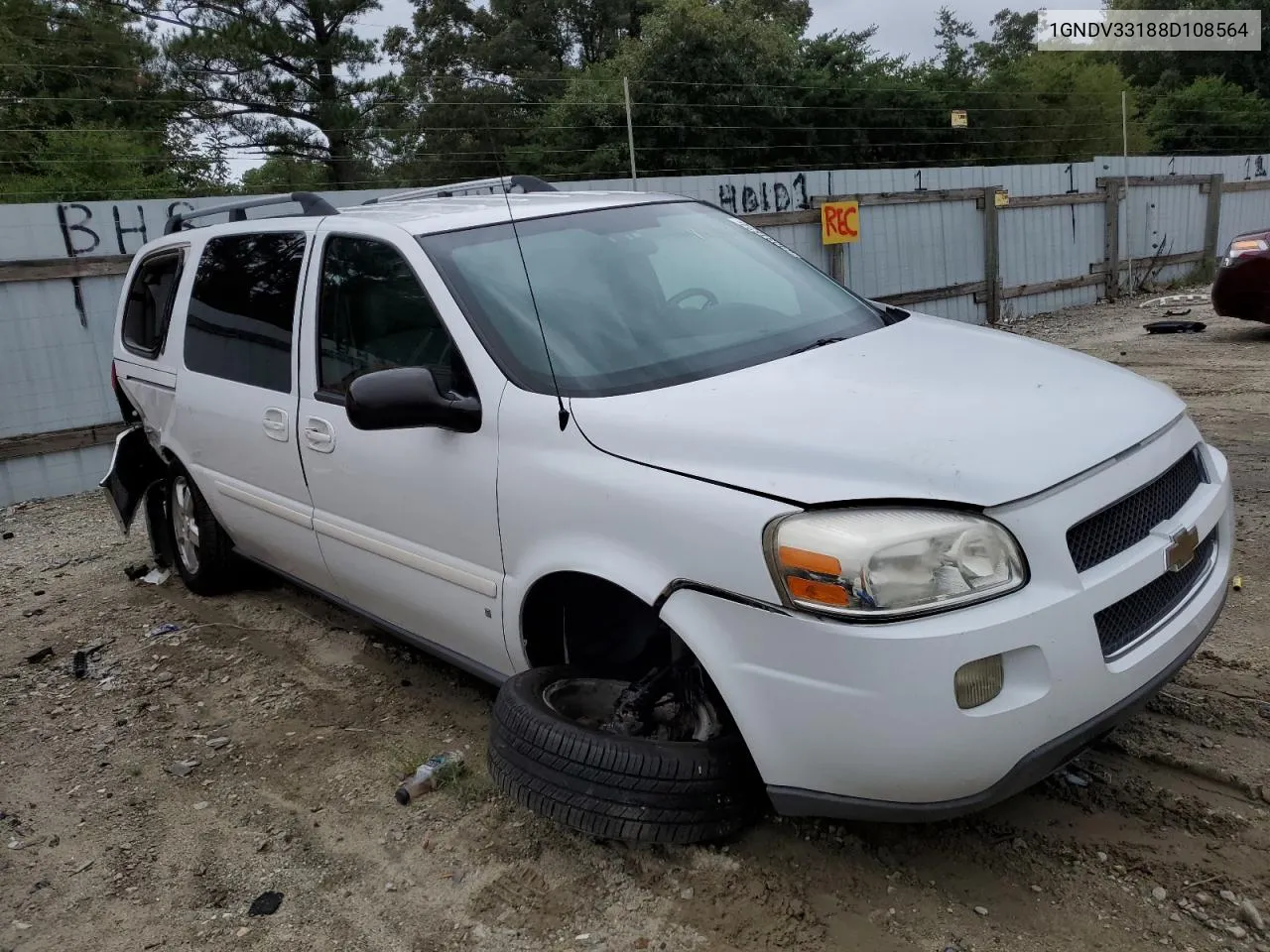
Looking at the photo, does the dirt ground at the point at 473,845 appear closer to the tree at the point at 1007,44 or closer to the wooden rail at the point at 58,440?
the wooden rail at the point at 58,440

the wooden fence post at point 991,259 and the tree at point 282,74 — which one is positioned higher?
the tree at point 282,74

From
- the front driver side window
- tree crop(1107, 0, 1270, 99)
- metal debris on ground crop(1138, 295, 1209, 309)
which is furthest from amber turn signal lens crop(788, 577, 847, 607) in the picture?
tree crop(1107, 0, 1270, 99)

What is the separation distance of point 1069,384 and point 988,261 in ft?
40.9

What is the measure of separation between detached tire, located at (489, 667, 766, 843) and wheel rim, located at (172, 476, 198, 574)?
3158 mm

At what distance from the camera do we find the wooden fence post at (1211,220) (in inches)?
733

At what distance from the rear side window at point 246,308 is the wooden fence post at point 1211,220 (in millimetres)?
18354

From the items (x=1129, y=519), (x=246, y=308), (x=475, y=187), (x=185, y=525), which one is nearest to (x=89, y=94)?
(x=185, y=525)

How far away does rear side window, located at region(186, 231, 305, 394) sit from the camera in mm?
4172

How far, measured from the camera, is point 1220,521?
311 centimetres

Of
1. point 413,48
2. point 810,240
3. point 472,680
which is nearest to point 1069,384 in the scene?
point 472,680

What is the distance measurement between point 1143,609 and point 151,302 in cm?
482

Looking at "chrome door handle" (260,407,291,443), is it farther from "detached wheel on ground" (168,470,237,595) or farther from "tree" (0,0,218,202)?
"tree" (0,0,218,202)

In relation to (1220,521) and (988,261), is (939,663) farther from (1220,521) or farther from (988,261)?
(988,261)

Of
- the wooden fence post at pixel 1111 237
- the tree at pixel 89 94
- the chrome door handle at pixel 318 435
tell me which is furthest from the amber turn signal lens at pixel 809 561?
the tree at pixel 89 94
